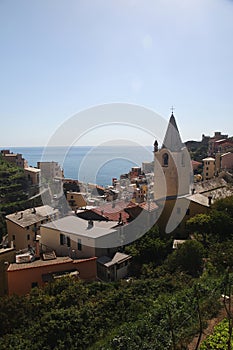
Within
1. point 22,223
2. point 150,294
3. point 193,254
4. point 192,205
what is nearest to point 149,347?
point 150,294

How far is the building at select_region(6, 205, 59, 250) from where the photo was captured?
19.6 meters

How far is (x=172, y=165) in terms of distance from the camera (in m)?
21.6

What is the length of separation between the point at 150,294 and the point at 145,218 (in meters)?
7.62

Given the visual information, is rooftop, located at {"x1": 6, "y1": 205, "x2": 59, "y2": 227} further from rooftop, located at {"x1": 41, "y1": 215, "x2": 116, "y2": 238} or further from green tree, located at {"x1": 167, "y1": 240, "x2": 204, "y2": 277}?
green tree, located at {"x1": 167, "y1": 240, "x2": 204, "y2": 277}

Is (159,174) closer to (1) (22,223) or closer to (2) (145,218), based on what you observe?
(2) (145,218)

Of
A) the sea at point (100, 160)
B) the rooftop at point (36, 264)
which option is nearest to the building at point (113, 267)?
the rooftop at point (36, 264)

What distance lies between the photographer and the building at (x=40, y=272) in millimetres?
12914

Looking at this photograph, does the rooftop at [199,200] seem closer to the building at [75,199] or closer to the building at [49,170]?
the building at [75,199]

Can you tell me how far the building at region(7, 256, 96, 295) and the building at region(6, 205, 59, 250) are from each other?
20.1 feet

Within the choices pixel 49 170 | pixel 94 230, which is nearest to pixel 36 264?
pixel 94 230

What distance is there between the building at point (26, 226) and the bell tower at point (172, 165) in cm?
852

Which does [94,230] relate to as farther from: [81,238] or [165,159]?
[165,159]

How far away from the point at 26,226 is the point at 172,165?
11120 millimetres

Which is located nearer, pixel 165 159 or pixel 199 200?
pixel 199 200
